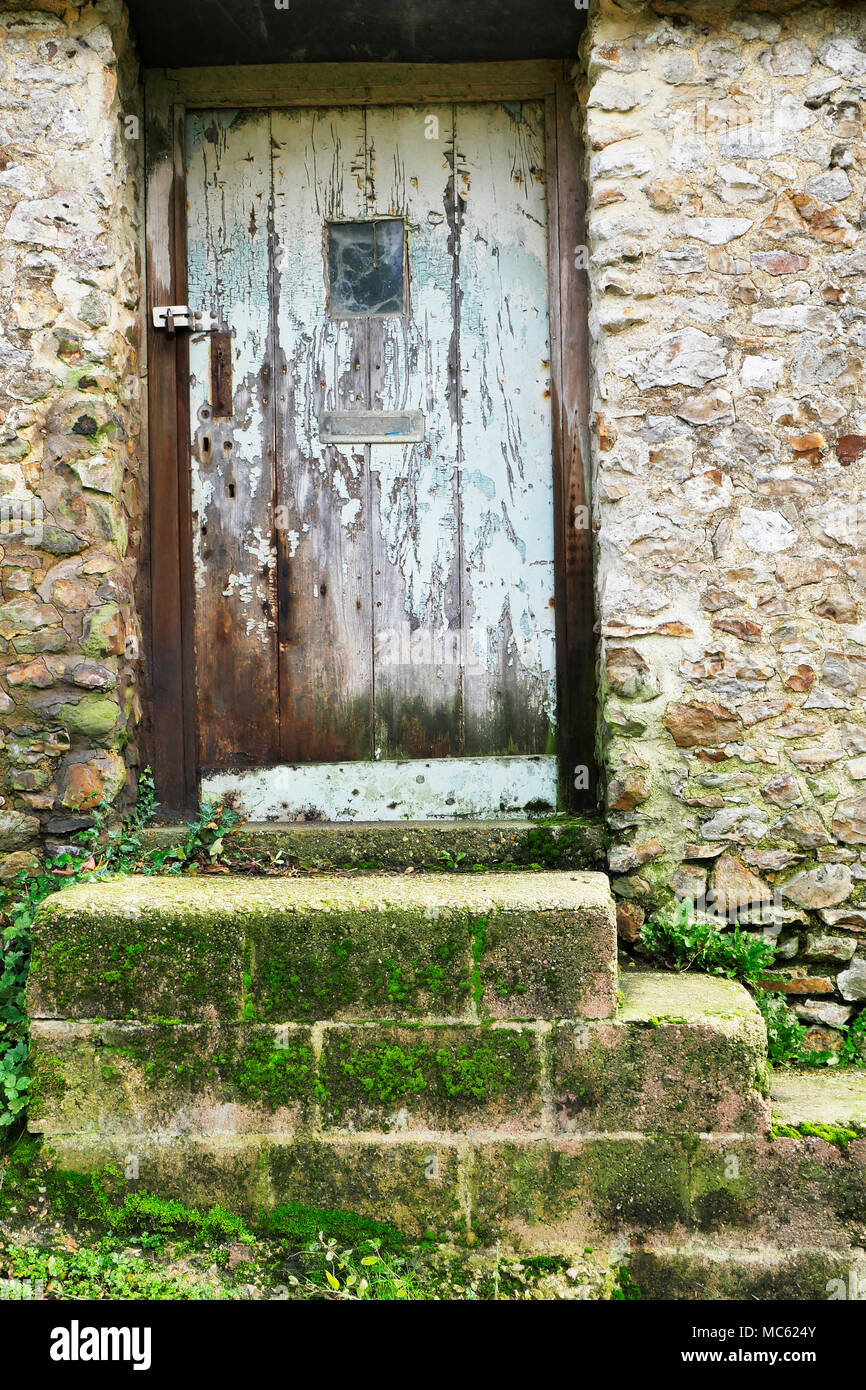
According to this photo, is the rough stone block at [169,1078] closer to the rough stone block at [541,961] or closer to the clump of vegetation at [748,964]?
the rough stone block at [541,961]

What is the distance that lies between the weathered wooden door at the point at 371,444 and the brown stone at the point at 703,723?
1.62 ft

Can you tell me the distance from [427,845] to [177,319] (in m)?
1.84

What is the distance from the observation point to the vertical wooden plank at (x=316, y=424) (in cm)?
→ 310

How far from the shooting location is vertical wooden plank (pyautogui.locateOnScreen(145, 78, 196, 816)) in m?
3.08

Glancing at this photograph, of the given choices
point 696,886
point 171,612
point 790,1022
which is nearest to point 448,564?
point 171,612

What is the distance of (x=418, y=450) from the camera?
3111 mm

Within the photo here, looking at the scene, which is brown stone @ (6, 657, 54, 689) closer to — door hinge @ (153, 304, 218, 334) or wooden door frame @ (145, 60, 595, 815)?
wooden door frame @ (145, 60, 595, 815)

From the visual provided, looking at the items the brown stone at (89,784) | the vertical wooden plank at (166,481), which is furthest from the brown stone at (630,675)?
the brown stone at (89,784)

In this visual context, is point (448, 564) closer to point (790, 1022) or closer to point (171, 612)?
point (171, 612)

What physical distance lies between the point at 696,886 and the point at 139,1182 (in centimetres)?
160

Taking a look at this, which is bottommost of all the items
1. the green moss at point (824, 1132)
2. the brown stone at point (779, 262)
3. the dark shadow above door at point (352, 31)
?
the green moss at point (824, 1132)

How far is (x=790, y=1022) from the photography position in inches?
104

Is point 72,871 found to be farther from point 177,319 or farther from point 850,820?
point 850,820

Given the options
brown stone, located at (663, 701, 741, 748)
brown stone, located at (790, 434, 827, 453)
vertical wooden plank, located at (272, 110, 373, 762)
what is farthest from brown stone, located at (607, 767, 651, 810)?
brown stone, located at (790, 434, 827, 453)
